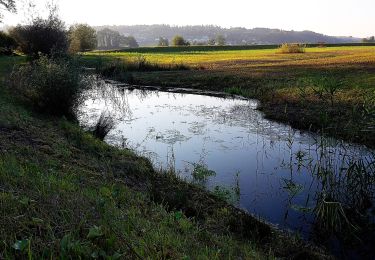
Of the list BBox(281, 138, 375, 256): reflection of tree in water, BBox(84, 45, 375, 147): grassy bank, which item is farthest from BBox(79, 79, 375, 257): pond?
BBox(84, 45, 375, 147): grassy bank

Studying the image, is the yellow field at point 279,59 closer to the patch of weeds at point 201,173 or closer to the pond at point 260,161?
the pond at point 260,161

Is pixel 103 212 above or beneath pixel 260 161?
above

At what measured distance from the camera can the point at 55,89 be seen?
15602 mm

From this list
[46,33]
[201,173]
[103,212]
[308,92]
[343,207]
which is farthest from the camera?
[46,33]

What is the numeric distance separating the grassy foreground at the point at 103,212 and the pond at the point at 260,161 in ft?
3.27

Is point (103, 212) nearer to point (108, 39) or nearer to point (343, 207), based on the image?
point (343, 207)

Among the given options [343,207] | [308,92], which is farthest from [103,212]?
[308,92]

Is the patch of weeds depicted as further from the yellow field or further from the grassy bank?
the yellow field

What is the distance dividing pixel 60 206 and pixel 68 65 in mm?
13956

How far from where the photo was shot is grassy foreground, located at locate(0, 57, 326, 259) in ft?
14.6

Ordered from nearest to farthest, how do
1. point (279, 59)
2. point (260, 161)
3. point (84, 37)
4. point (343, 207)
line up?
point (343, 207), point (260, 161), point (279, 59), point (84, 37)

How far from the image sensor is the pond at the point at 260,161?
8594 mm

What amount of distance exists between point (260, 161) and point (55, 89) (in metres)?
8.57

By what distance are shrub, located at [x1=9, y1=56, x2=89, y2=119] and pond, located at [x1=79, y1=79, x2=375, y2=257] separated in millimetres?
1331
